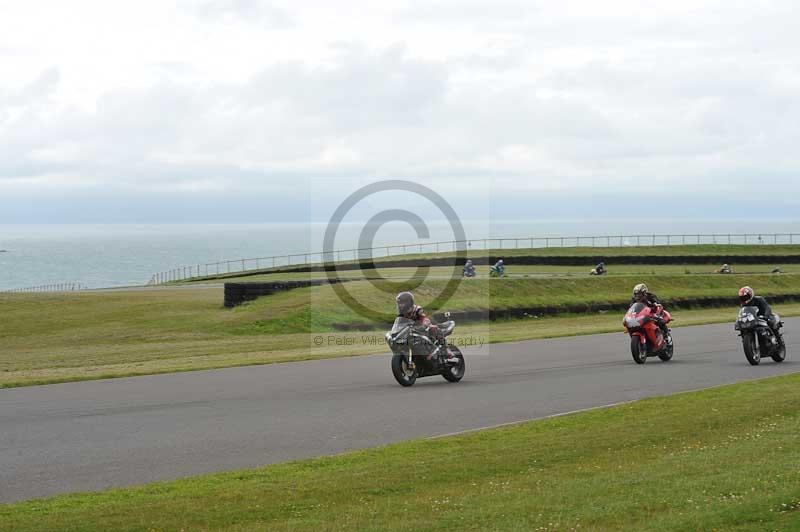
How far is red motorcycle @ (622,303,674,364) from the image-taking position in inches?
926

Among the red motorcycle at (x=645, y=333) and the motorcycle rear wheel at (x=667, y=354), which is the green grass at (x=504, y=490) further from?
the motorcycle rear wheel at (x=667, y=354)

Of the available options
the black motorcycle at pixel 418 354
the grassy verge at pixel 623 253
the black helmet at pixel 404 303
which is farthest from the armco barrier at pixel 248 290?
the grassy verge at pixel 623 253

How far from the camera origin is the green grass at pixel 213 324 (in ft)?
84.9

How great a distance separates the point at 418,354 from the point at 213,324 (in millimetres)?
17171

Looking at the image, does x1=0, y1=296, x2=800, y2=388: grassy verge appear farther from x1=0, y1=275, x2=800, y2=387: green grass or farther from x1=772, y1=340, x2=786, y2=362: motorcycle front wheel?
x1=772, y1=340, x2=786, y2=362: motorcycle front wheel

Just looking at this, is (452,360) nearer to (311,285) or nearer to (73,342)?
(73,342)

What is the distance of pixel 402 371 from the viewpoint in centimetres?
1964

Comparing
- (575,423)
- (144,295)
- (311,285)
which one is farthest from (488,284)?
(575,423)

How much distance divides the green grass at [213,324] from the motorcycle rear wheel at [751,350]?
8974mm

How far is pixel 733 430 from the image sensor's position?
42.8 ft

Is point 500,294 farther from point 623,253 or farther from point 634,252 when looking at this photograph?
point 634,252

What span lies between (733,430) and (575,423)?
2.09 metres

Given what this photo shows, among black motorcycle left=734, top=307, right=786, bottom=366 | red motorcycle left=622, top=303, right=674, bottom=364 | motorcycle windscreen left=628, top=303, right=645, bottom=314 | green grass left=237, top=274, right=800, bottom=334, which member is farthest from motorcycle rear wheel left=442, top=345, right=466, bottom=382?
green grass left=237, top=274, right=800, bottom=334

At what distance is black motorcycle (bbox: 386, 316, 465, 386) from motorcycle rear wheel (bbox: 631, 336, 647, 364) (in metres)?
4.87
